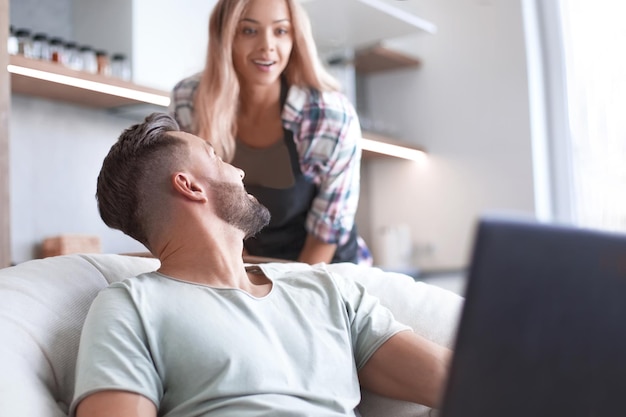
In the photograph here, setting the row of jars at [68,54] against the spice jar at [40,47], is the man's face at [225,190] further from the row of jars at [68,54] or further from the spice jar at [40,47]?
the spice jar at [40,47]

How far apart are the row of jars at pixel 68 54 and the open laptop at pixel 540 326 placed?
2.70m

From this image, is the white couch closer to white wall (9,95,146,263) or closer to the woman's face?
the woman's face

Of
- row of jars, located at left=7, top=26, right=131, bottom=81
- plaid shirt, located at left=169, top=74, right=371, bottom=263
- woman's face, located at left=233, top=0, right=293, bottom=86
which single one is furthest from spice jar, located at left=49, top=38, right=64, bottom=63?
woman's face, located at left=233, top=0, right=293, bottom=86

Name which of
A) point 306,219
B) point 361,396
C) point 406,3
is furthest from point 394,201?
point 361,396

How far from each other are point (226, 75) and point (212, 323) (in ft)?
3.39

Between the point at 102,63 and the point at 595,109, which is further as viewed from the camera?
the point at 595,109

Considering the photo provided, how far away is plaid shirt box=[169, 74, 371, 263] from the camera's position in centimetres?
221

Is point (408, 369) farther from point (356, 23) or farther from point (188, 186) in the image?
point (356, 23)

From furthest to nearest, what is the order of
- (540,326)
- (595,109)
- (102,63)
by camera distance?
(595,109) < (102,63) < (540,326)

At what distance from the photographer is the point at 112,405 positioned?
110 centimetres

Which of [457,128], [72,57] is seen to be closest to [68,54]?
[72,57]

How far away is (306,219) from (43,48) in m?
1.42

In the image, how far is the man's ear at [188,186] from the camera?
144 centimetres

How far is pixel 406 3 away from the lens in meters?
4.40
